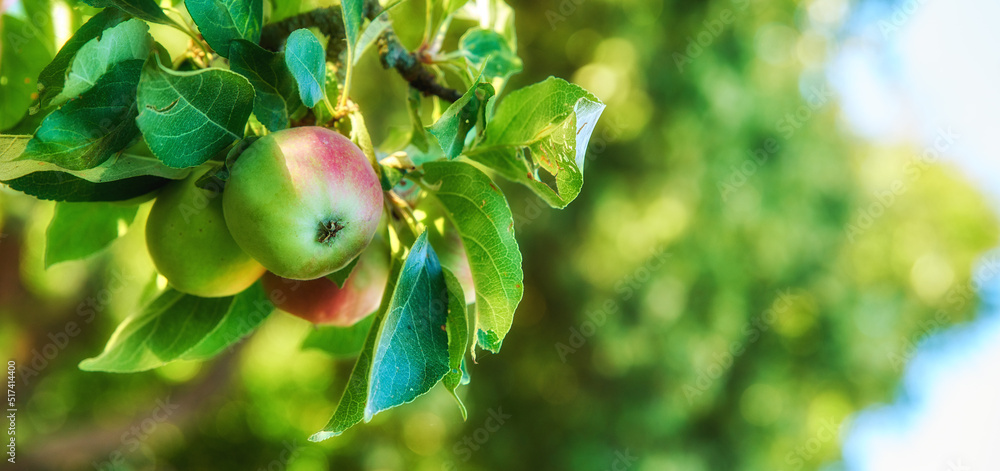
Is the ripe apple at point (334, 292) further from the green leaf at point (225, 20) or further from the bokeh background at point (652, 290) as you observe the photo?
the bokeh background at point (652, 290)

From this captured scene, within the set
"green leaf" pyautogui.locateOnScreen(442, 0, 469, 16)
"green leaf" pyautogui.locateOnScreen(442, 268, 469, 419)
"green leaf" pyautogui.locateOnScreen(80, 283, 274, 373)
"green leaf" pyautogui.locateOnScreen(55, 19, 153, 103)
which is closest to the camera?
"green leaf" pyautogui.locateOnScreen(55, 19, 153, 103)

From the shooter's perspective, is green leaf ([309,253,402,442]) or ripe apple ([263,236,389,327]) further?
ripe apple ([263,236,389,327])

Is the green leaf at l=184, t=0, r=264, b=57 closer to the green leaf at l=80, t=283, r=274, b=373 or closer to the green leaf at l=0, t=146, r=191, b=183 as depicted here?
the green leaf at l=0, t=146, r=191, b=183

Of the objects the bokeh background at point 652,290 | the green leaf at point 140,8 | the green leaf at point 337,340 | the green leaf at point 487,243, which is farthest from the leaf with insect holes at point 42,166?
the bokeh background at point 652,290

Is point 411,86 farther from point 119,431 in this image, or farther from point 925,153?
point 925,153

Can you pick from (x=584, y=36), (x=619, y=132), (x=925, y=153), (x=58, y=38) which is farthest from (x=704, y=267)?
(x=58, y=38)

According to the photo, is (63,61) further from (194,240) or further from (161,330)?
(161,330)

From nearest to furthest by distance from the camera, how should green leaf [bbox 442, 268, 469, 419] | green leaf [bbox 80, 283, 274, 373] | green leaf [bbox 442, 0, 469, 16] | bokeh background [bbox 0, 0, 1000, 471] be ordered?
green leaf [bbox 442, 268, 469, 419] → green leaf [bbox 80, 283, 274, 373] → green leaf [bbox 442, 0, 469, 16] → bokeh background [bbox 0, 0, 1000, 471]

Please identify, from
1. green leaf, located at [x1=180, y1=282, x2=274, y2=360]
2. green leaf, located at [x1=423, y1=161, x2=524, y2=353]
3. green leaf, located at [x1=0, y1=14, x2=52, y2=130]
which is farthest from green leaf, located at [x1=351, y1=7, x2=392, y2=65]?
green leaf, located at [x1=0, y1=14, x2=52, y2=130]
